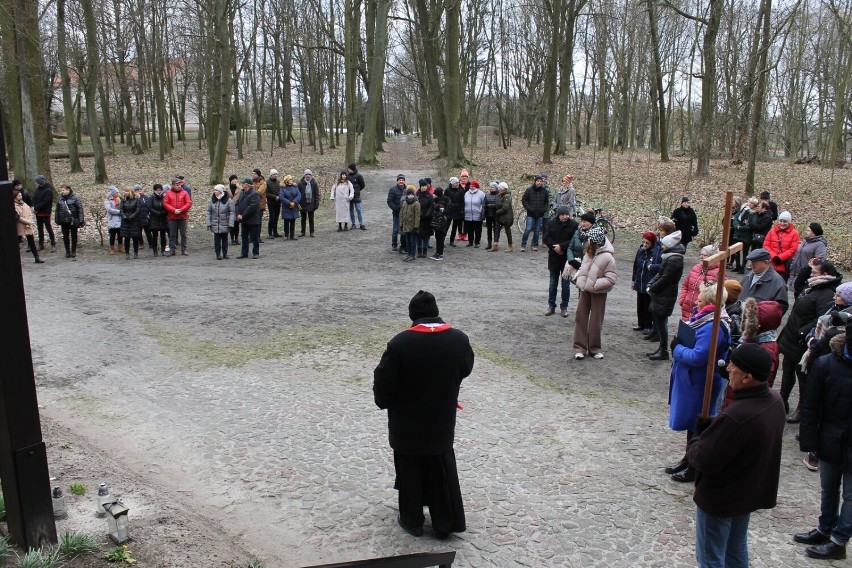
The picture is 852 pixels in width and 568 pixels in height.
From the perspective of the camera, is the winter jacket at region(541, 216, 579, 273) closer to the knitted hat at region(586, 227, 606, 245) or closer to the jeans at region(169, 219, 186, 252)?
the knitted hat at region(586, 227, 606, 245)

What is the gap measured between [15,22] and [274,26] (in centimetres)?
A: 2557

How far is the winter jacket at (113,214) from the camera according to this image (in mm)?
15379

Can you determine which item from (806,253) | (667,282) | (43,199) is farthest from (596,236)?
(43,199)

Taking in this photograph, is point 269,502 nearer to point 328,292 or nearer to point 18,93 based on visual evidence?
point 328,292

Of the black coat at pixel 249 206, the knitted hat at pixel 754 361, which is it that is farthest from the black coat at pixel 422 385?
the black coat at pixel 249 206

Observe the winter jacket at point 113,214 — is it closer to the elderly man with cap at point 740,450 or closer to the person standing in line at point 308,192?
the person standing in line at point 308,192

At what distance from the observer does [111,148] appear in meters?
40.9

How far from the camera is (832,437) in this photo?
489 centimetres

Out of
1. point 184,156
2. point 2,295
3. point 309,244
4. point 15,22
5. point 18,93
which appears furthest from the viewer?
point 184,156

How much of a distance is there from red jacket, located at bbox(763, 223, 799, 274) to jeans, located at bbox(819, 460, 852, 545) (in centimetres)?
726

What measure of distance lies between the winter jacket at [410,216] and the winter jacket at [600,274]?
20.6 ft

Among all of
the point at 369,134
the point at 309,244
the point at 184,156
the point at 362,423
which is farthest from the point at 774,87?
the point at 362,423

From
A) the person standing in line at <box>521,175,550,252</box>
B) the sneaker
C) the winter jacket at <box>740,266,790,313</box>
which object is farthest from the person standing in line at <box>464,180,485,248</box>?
the sneaker

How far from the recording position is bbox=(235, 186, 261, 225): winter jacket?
49.5ft
